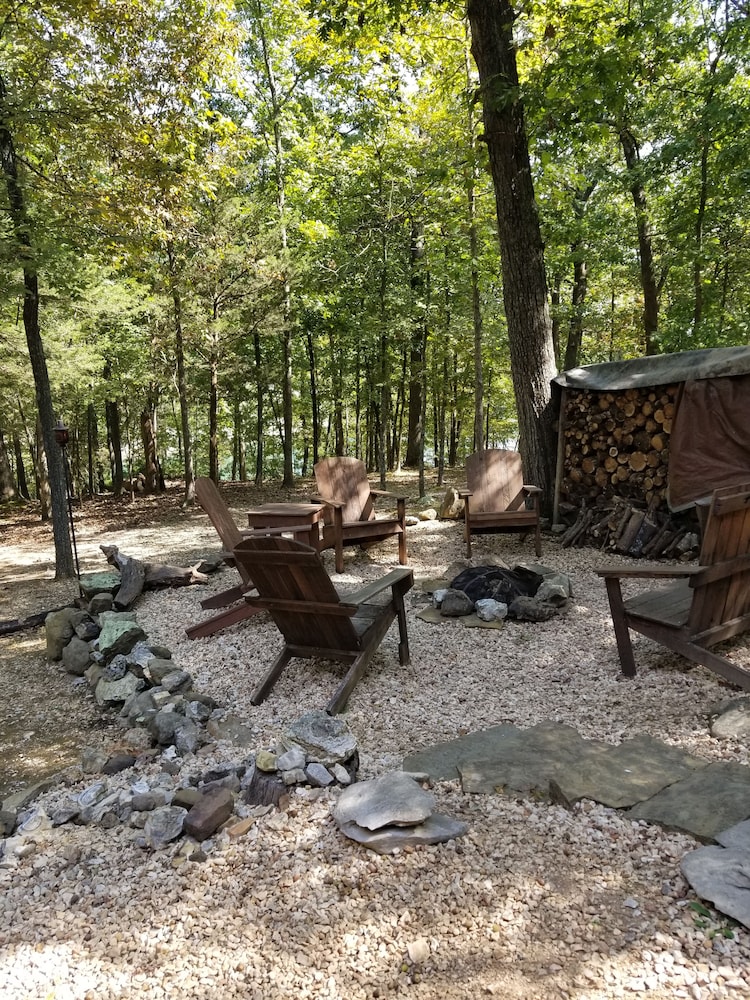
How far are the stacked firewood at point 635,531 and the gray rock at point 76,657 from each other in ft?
14.9

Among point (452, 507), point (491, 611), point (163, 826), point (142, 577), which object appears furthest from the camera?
point (452, 507)

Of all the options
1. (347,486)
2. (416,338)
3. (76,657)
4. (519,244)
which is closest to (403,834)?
(76,657)

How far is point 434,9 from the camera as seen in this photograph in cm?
788

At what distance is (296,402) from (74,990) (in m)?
18.1

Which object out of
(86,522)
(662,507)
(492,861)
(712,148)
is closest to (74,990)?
(492,861)

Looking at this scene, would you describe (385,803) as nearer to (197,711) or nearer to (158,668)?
(197,711)

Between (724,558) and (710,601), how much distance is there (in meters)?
0.24

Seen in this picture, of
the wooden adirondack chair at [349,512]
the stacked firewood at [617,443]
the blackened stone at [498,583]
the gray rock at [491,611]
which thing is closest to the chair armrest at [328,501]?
the wooden adirondack chair at [349,512]

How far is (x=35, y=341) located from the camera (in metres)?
6.19

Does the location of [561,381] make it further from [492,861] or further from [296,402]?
[296,402]

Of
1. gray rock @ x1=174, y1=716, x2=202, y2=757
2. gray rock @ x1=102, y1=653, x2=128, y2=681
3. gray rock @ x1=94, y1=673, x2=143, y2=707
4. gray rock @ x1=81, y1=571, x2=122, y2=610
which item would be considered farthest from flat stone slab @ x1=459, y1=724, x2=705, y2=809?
gray rock @ x1=81, y1=571, x2=122, y2=610

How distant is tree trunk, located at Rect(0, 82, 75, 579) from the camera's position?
5438mm

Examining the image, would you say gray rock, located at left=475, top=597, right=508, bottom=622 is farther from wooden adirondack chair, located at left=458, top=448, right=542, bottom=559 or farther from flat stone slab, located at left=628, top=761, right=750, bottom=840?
flat stone slab, located at left=628, top=761, right=750, bottom=840

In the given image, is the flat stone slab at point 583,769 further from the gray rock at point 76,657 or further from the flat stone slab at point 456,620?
the gray rock at point 76,657
